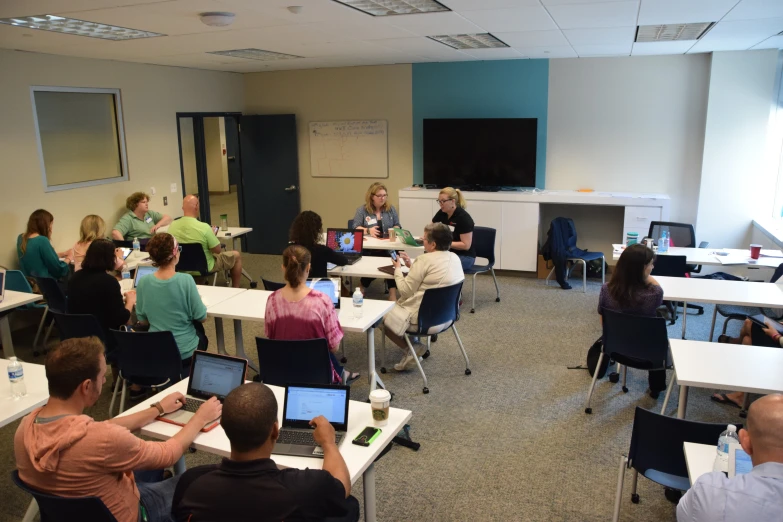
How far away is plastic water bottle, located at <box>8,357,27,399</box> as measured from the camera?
9.84 feet

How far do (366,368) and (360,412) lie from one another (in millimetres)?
2341

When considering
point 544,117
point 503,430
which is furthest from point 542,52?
point 503,430

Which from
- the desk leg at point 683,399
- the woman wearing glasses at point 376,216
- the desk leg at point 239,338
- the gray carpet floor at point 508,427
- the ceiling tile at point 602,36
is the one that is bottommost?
the gray carpet floor at point 508,427

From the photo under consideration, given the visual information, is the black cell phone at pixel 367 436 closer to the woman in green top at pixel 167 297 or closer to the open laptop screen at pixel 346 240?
the woman in green top at pixel 167 297

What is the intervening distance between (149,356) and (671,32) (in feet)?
16.7

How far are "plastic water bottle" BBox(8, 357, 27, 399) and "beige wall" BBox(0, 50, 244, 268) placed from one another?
11.0 ft

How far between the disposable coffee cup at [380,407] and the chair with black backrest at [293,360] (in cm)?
82

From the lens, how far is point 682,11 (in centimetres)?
422

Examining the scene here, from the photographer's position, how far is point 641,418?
2615 millimetres

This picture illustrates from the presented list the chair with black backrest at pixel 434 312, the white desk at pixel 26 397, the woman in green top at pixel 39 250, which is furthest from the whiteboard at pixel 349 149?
the white desk at pixel 26 397

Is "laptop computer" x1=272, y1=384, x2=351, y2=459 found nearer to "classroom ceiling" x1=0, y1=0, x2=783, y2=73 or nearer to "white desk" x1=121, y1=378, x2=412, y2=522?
"white desk" x1=121, y1=378, x2=412, y2=522

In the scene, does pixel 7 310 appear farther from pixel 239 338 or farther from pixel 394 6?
pixel 394 6

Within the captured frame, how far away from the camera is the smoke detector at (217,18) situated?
400 cm

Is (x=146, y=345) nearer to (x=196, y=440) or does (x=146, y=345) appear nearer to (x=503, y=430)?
(x=196, y=440)
